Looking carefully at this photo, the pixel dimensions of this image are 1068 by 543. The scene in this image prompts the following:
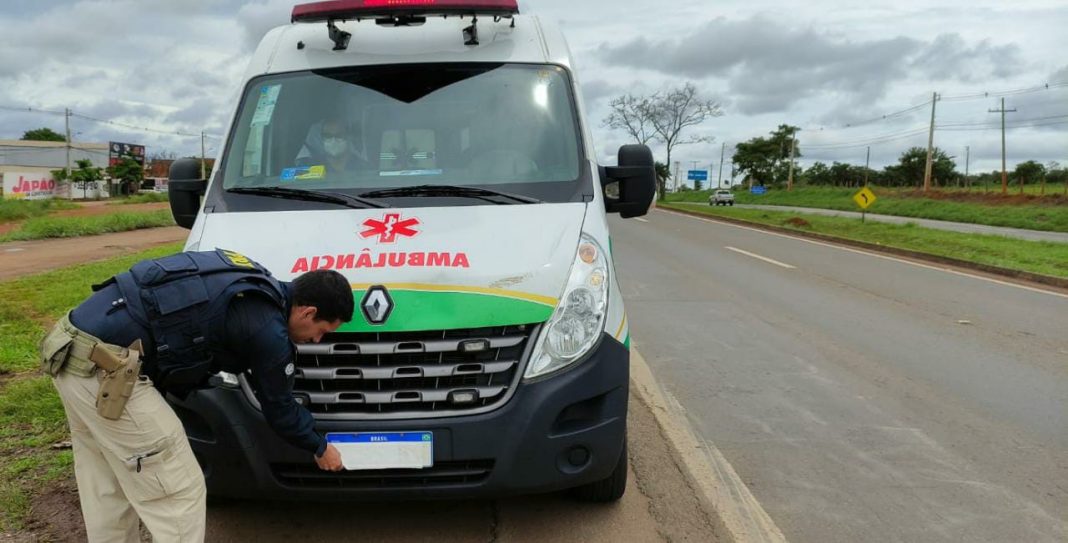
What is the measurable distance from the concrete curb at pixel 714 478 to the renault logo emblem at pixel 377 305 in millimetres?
1767

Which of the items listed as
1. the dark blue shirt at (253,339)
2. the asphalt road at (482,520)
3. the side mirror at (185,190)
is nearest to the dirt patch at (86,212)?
the side mirror at (185,190)

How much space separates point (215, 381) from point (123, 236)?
2109 centimetres

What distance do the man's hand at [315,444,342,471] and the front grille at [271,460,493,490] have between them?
0.51ft

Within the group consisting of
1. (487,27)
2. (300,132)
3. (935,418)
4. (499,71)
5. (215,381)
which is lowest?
(935,418)

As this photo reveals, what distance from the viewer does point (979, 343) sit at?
7.74 metres

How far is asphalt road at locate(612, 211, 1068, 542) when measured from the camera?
3914mm

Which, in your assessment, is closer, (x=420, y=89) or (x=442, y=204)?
(x=442, y=204)

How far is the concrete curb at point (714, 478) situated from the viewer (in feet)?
11.8

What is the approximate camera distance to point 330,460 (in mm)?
2898

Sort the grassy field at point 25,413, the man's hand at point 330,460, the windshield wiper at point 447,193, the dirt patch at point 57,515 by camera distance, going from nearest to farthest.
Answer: the man's hand at point 330,460 → the dirt patch at point 57,515 → the windshield wiper at point 447,193 → the grassy field at point 25,413

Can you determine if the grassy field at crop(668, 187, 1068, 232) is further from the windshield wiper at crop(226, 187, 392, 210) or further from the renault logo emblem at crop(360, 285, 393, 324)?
the renault logo emblem at crop(360, 285, 393, 324)

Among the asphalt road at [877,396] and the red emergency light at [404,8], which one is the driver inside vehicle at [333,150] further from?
the asphalt road at [877,396]

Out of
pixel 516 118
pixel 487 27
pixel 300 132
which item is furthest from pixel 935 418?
pixel 300 132

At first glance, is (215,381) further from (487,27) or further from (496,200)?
(487,27)
